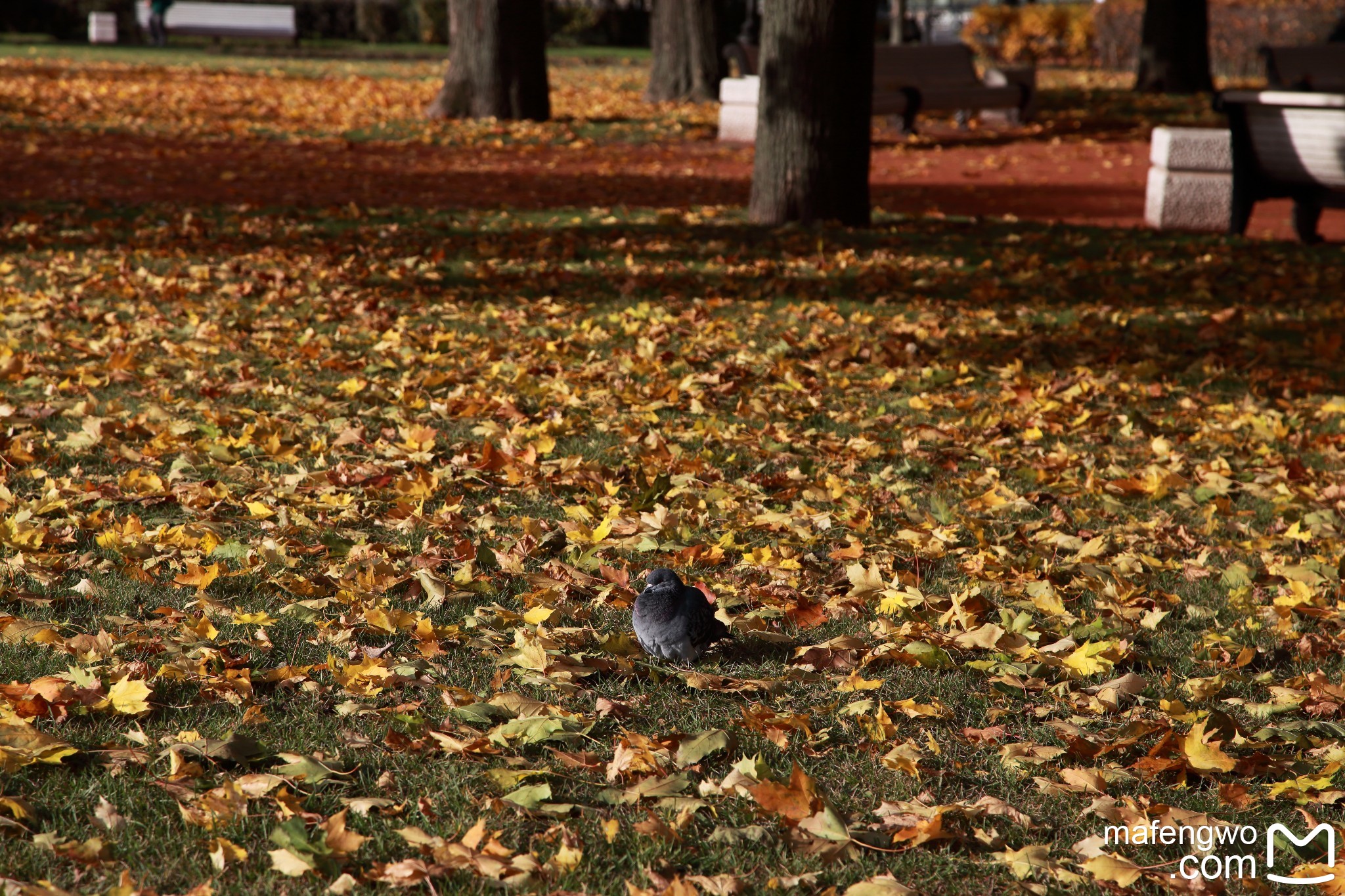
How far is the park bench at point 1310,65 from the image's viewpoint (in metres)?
14.0

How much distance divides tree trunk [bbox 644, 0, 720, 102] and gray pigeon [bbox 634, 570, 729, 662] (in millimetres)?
18338

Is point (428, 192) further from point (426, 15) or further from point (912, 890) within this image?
point (426, 15)

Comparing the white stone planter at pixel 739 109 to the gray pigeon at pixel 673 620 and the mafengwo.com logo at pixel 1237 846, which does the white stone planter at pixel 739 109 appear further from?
the mafengwo.com logo at pixel 1237 846

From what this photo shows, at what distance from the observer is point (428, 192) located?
11.9 metres

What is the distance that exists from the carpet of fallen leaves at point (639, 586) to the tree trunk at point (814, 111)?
2407 millimetres

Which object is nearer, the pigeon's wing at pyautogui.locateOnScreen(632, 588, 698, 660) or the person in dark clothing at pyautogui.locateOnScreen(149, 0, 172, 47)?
the pigeon's wing at pyautogui.locateOnScreen(632, 588, 698, 660)

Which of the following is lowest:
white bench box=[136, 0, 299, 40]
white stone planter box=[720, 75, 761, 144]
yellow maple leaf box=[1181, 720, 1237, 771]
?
yellow maple leaf box=[1181, 720, 1237, 771]

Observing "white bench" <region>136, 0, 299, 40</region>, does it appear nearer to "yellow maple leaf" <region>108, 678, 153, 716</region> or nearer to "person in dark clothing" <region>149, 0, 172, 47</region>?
"person in dark clothing" <region>149, 0, 172, 47</region>

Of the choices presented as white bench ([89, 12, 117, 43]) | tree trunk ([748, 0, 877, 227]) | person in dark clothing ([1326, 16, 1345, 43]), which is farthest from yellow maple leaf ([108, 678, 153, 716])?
white bench ([89, 12, 117, 43])

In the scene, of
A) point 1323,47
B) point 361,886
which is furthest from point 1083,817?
point 1323,47

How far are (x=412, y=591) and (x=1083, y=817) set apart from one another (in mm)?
1810

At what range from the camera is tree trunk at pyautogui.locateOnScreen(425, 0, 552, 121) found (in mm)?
16250

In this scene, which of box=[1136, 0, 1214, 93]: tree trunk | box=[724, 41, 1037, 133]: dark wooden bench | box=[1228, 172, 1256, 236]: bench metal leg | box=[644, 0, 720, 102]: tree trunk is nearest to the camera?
box=[1228, 172, 1256, 236]: bench metal leg

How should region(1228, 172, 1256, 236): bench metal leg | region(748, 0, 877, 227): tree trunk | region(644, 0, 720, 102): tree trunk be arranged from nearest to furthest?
region(748, 0, 877, 227): tree trunk → region(1228, 172, 1256, 236): bench metal leg → region(644, 0, 720, 102): tree trunk
